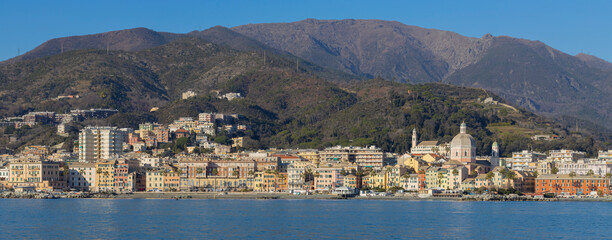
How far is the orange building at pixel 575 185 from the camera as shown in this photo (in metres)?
146

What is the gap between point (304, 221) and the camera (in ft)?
296

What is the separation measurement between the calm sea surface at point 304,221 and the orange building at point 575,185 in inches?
949

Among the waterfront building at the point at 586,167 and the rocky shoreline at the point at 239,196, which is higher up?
the waterfront building at the point at 586,167

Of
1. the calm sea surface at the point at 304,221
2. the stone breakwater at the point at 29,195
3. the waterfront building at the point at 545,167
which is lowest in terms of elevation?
the calm sea surface at the point at 304,221

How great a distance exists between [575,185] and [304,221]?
A: 231 ft

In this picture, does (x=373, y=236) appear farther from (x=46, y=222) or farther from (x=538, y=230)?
(x=46, y=222)

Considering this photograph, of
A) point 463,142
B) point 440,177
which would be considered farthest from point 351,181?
point 463,142

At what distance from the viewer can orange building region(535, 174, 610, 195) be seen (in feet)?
478

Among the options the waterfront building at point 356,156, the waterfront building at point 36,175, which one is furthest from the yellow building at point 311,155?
the waterfront building at point 36,175

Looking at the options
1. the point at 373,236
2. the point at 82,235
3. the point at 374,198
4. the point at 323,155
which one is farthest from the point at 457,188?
the point at 82,235

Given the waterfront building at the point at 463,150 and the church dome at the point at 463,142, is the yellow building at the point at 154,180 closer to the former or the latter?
the waterfront building at the point at 463,150

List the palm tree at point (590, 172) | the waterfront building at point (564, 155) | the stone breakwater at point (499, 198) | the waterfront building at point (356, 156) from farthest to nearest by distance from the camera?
1. the waterfront building at point (356, 156)
2. the waterfront building at point (564, 155)
3. the palm tree at point (590, 172)
4. the stone breakwater at point (499, 198)

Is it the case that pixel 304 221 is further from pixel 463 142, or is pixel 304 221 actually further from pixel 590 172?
pixel 463 142

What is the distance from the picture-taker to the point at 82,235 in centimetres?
7644
